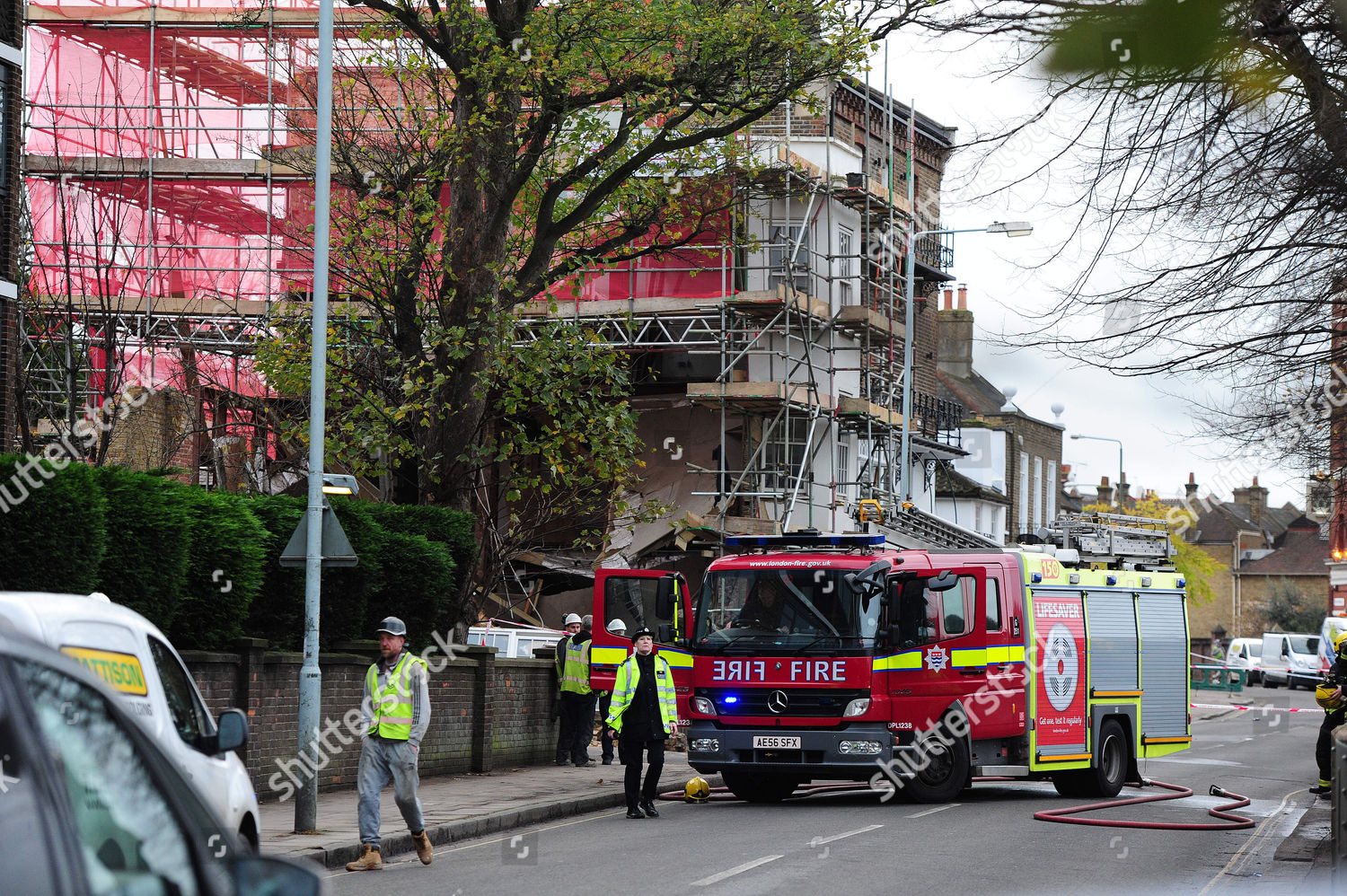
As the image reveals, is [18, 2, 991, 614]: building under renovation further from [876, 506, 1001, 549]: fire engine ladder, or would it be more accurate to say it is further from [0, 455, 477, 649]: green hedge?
[0, 455, 477, 649]: green hedge

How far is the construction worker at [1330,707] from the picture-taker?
1752 cm

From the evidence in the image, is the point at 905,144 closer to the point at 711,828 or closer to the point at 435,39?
the point at 435,39

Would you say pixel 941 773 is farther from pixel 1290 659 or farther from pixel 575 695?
pixel 1290 659

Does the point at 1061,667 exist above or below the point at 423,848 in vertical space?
above

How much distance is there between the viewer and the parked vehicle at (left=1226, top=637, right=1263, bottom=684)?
215 ft

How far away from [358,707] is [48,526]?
18.4ft

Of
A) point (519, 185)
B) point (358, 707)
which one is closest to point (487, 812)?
point (358, 707)

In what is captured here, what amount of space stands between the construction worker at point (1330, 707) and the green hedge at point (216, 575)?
1076 cm

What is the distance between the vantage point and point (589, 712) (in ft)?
73.9

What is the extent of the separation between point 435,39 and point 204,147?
59.0 ft

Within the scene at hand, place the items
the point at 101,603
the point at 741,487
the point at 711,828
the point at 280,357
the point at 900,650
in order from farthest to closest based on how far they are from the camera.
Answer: the point at 741,487, the point at 280,357, the point at 900,650, the point at 711,828, the point at 101,603

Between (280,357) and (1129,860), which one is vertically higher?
(280,357)

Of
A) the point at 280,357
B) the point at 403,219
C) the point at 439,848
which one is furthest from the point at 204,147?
the point at 439,848

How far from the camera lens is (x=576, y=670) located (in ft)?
72.3
